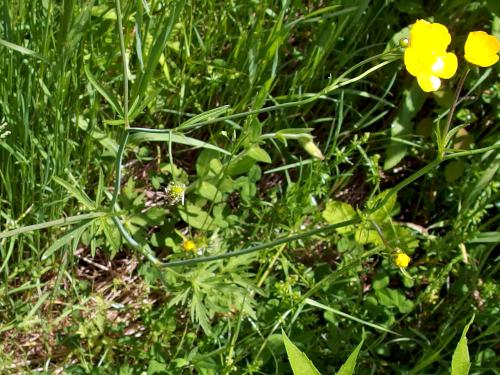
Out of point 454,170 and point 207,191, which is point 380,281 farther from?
point 207,191

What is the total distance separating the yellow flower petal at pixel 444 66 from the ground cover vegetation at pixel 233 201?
0.20m

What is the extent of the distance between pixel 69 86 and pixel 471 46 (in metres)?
0.97

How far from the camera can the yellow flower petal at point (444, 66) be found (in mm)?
1382

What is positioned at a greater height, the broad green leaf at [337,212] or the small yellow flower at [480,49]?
the small yellow flower at [480,49]

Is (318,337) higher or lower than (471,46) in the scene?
lower

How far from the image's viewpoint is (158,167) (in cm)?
208

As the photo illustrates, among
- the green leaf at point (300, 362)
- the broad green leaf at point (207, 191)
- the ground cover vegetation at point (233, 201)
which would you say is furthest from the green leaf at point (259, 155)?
the green leaf at point (300, 362)

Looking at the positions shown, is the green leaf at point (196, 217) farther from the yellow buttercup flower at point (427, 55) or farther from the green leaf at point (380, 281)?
the yellow buttercup flower at point (427, 55)

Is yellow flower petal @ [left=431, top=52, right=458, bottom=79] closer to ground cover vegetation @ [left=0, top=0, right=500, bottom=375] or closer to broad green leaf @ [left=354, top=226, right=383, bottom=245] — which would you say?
ground cover vegetation @ [left=0, top=0, right=500, bottom=375]

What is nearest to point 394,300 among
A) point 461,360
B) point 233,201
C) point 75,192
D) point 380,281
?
point 380,281

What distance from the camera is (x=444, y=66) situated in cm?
141

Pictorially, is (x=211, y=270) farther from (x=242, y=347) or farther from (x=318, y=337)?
(x=318, y=337)

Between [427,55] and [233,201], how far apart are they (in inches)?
37.9

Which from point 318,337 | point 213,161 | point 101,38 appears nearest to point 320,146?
point 213,161
